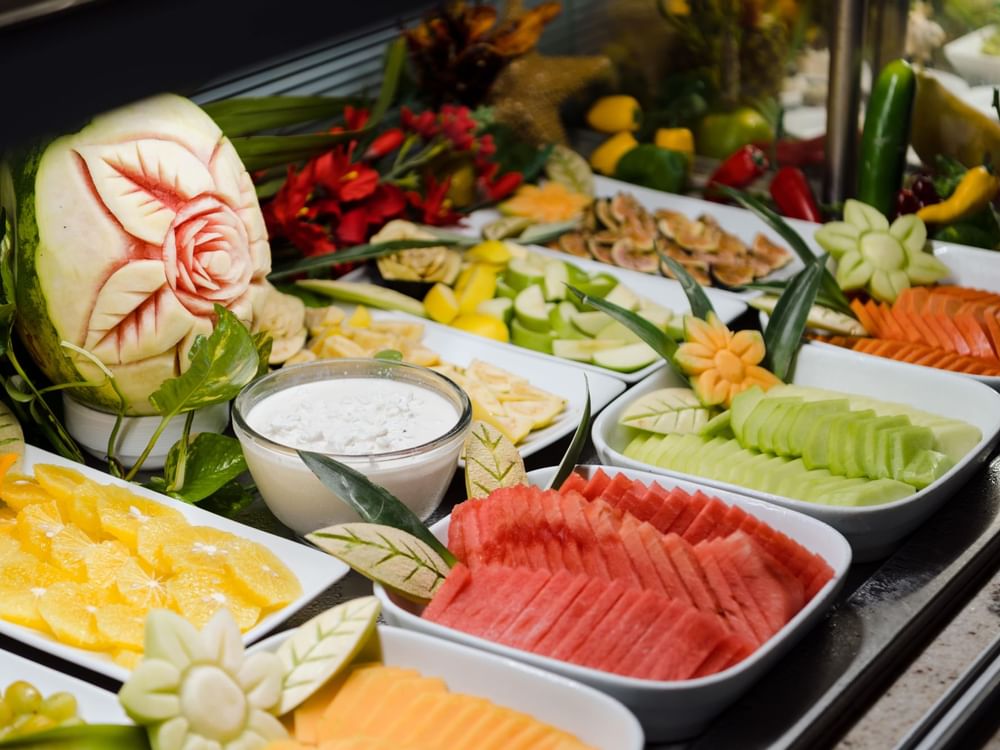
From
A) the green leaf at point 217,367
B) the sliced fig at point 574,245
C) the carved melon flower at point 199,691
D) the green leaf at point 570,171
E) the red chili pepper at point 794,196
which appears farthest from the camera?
the green leaf at point 570,171

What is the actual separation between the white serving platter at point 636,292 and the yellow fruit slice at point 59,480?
2.24ft

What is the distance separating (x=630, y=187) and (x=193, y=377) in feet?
4.39

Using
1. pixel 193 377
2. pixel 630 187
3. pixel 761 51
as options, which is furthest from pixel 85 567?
pixel 761 51

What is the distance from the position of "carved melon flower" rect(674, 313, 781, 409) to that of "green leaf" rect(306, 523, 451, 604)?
1.81ft

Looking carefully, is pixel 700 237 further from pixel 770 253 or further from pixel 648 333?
pixel 648 333

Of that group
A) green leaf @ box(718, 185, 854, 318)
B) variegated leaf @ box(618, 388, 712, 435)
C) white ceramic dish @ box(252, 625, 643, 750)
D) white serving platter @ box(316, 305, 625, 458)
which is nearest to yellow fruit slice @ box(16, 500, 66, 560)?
white ceramic dish @ box(252, 625, 643, 750)

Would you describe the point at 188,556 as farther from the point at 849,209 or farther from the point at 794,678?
the point at 849,209

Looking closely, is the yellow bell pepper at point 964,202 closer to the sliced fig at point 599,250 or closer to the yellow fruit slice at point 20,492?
the sliced fig at point 599,250

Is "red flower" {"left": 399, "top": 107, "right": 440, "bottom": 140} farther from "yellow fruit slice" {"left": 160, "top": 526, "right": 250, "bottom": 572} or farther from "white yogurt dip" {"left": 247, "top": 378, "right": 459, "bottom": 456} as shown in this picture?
"yellow fruit slice" {"left": 160, "top": 526, "right": 250, "bottom": 572}

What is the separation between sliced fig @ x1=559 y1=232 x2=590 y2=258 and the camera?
7.96ft

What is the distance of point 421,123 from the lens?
2441 millimetres

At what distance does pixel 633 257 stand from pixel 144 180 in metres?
1.07

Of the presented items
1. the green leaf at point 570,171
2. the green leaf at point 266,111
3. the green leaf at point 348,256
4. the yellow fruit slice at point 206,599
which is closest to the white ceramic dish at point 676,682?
the yellow fruit slice at point 206,599

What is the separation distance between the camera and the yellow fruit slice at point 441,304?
2148 millimetres
